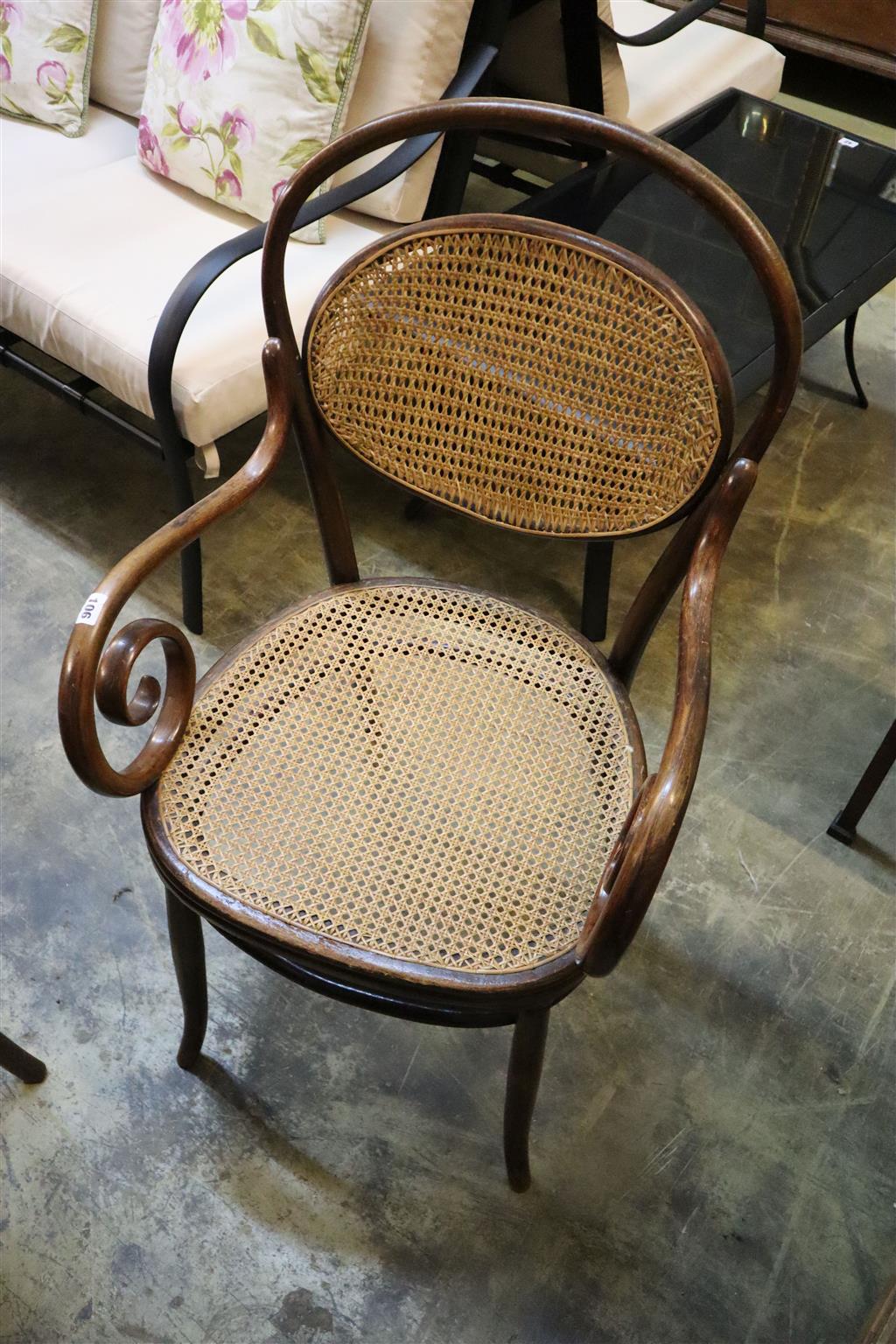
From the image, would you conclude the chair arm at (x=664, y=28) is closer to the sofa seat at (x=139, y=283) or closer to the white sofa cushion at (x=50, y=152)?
the sofa seat at (x=139, y=283)

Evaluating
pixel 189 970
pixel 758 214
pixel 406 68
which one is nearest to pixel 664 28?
pixel 758 214

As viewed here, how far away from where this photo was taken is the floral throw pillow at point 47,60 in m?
1.83

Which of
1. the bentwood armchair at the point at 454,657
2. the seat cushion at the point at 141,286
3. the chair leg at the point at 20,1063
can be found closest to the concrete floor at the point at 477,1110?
the chair leg at the point at 20,1063

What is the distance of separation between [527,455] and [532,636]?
192 millimetres

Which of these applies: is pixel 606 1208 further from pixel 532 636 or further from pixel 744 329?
pixel 744 329

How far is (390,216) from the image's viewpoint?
170 centimetres

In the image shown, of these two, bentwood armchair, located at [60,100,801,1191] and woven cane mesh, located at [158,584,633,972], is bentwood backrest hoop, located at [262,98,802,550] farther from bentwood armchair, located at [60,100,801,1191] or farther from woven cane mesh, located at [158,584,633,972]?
woven cane mesh, located at [158,584,633,972]

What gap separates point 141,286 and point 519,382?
0.81 metres

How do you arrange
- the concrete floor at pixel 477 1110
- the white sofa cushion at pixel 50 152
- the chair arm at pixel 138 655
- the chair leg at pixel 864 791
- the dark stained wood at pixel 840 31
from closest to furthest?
the chair arm at pixel 138 655 → the concrete floor at pixel 477 1110 → the chair leg at pixel 864 791 → the white sofa cushion at pixel 50 152 → the dark stained wood at pixel 840 31

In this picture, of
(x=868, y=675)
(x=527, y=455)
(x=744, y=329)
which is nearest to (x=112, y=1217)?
(x=527, y=455)

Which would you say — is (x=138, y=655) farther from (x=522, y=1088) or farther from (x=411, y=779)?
(x=522, y=1088)

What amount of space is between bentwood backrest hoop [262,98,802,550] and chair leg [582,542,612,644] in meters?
0.48

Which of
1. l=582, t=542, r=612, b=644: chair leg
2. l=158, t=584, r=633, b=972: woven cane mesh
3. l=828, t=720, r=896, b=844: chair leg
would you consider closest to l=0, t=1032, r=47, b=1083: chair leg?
l=158, t=584, r=633, b=972: woven cane mesh

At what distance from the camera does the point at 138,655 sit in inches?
36.2
